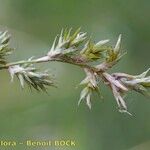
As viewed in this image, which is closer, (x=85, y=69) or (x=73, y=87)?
(x=85, y=69)

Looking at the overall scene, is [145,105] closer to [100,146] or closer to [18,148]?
[100,146]

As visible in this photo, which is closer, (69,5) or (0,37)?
(0,37)

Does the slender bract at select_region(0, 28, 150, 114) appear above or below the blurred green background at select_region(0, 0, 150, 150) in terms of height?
below

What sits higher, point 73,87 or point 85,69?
point 73,87

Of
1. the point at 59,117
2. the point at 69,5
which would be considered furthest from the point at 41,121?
the point at 69,5

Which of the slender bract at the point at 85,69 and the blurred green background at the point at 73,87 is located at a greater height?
the blurred green background at the point at 73,87

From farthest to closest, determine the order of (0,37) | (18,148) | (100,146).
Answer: (100,146) < (18,148) < (0,37)

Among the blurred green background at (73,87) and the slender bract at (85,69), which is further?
the blurred green background at (73,87)

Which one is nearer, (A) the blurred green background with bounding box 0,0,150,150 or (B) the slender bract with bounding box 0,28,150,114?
(B) the slender bract with bounding box 0,28,150,114
